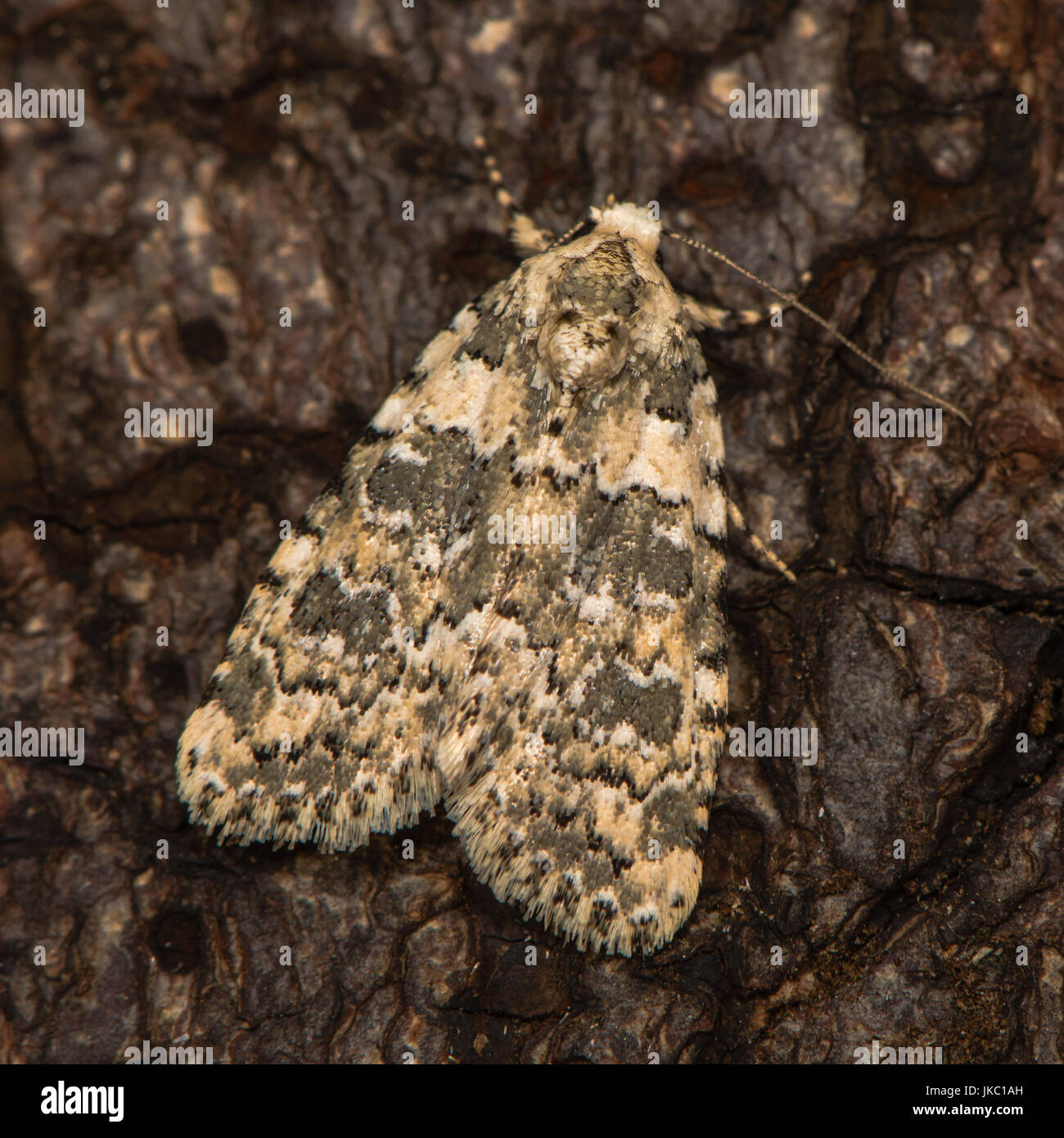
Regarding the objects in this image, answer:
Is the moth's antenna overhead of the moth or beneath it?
overhead

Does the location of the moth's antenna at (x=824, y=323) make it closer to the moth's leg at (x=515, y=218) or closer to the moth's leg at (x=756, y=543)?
the moth's leg at (x=515, y=218)

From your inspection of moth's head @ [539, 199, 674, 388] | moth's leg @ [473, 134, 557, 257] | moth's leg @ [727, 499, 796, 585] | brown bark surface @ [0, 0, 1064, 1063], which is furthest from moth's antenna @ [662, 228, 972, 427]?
moth's leg @ [727, 499, 796, 585]

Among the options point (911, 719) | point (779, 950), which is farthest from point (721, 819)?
point (911, 719)

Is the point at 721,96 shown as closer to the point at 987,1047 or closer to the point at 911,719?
the point at 911,719

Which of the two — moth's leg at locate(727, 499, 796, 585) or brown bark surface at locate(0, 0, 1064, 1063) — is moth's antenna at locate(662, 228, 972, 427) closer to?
brown bark surface at locate(0, 0, 1064, 1063)

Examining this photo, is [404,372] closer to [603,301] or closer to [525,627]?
[603,301]

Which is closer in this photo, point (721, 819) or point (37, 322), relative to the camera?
point (721, 819)
